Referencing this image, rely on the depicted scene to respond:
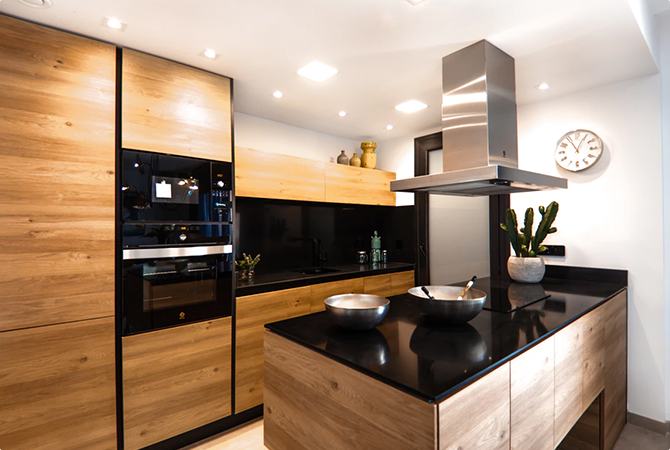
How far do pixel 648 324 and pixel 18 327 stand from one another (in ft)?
12.7

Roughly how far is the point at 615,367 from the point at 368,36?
2.64 metres

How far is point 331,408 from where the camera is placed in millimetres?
1178

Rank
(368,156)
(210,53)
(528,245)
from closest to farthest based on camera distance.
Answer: (210,53) < (528,245) < (368,156)

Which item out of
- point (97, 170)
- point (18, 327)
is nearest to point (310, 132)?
point (97, 170)

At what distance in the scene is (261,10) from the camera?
65.6 inches

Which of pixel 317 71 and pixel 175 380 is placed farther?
pixel 317 71

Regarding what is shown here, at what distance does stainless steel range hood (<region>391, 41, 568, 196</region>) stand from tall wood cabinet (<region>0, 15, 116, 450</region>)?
1745mm

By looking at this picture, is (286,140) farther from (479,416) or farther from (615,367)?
(615,367)

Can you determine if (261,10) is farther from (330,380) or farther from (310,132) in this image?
(310,132)

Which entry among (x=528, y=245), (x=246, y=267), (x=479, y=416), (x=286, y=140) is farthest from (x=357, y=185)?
(x=479, y=416)

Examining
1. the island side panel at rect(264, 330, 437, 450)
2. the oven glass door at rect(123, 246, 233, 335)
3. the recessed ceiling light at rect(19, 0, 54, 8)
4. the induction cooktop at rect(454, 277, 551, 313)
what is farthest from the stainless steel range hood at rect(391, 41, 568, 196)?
the recessed ceiling light at rect(19, 0, 54, 8)

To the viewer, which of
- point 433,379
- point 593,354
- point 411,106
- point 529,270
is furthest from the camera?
point 411,106

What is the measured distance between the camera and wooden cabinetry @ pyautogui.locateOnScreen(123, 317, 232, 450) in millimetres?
1961

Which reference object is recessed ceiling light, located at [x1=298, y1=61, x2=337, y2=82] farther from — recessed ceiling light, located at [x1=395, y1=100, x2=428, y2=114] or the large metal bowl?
the large metal bowl
